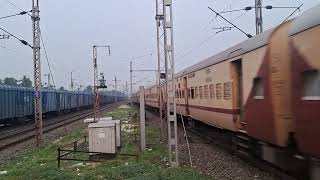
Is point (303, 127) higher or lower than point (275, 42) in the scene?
lower

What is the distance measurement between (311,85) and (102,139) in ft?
33.7

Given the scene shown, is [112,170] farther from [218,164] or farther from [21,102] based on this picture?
[21,102]

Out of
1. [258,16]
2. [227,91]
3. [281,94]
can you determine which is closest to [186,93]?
[258,16]

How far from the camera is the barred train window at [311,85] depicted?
6.84m

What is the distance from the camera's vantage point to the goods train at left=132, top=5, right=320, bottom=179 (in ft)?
23.0

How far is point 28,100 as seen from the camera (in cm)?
4344

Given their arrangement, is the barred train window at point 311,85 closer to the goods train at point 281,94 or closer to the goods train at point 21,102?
the goods train at point 281,94

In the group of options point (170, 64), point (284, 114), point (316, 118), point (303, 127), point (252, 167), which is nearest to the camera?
point (316, 118)

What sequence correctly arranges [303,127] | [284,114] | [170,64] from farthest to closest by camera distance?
[170,64] → [284,114] → [303,127]

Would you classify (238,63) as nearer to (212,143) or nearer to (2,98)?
(212,143)

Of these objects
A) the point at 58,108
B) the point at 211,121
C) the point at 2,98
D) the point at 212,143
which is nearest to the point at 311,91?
the point at 211,121

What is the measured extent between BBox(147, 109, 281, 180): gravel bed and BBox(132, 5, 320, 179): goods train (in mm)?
521

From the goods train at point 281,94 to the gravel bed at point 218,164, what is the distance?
1.71 feet

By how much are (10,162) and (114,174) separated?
686 centimetres
